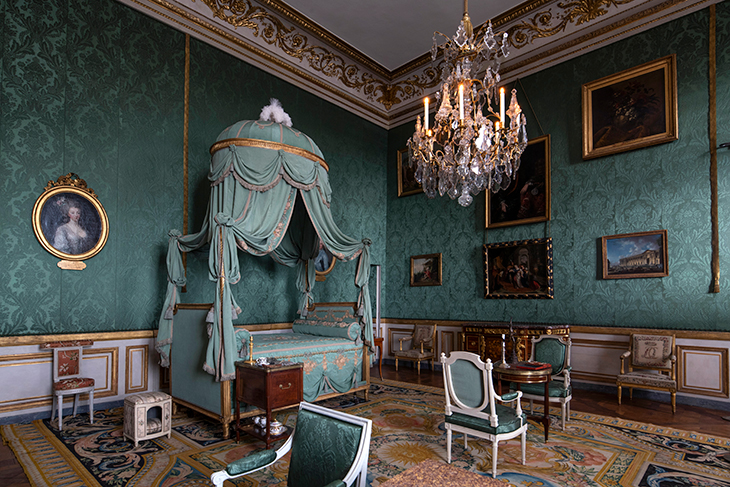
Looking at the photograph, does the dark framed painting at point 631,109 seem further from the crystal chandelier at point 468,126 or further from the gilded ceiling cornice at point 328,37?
the gilded ceiling cornice at point 328,37

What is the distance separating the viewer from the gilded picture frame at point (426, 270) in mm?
9273

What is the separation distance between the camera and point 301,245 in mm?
7367

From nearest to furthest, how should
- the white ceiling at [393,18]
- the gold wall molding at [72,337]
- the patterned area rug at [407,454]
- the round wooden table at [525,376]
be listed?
1. the patterned area rug at [407,454]
2. the round wooden table at [525,376]
3. the gold wall molding at [72,337]
4. the white ceiling at [393,18]

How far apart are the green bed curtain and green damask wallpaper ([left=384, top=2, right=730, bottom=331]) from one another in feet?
11.6

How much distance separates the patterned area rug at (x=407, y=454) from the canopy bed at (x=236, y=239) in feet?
1.92

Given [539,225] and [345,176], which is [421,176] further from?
[345,176]

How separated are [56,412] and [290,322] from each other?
3.67m

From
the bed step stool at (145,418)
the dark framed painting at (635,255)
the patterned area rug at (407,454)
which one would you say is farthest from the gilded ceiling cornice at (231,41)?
the dark framed painting at (635,255)

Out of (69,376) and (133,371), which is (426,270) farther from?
(69,376)

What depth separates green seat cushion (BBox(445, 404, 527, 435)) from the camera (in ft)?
11.9

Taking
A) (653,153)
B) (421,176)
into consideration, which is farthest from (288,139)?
(653,153)

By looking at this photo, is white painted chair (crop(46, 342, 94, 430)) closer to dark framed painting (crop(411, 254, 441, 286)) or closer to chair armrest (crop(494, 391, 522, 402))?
chair armrest (crop(494, 391, 522, 402))

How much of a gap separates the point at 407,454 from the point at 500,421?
3.32 feet

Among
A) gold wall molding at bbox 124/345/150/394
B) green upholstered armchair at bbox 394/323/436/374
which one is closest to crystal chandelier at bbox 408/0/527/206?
green upholstered armchair at bbox 394/323/436/374
